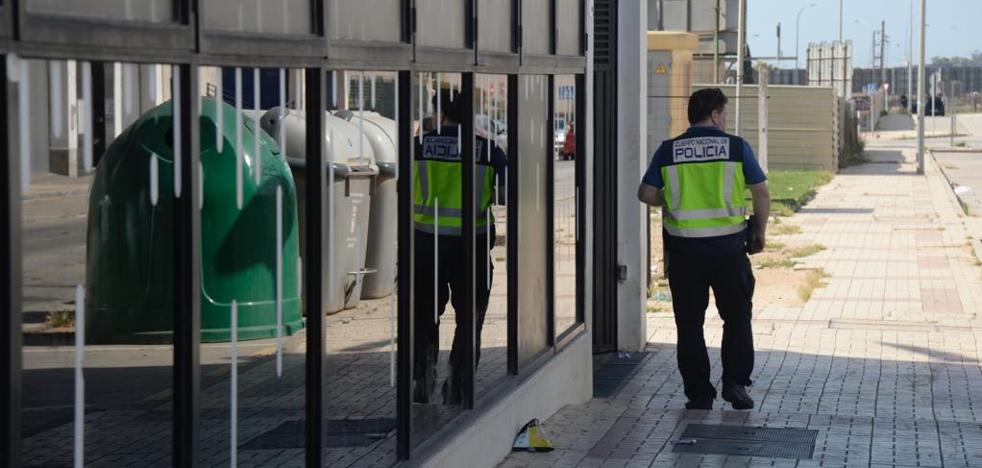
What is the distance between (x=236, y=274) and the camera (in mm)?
4508

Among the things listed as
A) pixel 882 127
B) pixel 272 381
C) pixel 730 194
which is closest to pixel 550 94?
pixel 730 194

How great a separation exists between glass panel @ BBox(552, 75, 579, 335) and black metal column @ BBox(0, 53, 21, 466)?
5.56 meters

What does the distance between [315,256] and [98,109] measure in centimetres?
142

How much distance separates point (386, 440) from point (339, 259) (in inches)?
33.4

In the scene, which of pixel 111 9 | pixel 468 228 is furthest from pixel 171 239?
pixel 468 228

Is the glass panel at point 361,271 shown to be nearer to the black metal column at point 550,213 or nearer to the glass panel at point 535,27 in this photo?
the glass panel at point 535,27

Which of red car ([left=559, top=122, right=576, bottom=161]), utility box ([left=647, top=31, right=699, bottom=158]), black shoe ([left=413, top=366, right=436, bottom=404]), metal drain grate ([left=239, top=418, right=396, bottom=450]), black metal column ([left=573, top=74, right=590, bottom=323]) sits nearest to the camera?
metal drain grate ([left=239, top=418, right=396, bottom=450])

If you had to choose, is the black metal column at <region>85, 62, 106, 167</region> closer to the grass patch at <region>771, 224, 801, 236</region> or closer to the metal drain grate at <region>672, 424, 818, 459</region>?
the metal drain grate at <region>672, 424, 818, 459</region>

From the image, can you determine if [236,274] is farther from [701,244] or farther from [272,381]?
[701,244]

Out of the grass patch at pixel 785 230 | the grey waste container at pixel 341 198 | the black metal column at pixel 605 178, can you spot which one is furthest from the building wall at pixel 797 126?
the grey waste container at pixel 341 198

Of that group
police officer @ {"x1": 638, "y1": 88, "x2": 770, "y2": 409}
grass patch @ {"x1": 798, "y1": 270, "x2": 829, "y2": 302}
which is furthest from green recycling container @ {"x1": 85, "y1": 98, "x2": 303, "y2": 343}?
grass patch @ {"x1": 798, "y1": 270, "x2": 829, "y2": 302}

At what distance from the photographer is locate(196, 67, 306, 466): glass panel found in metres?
4.28

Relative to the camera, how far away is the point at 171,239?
404 cm

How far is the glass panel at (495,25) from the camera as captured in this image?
22.8 ft
